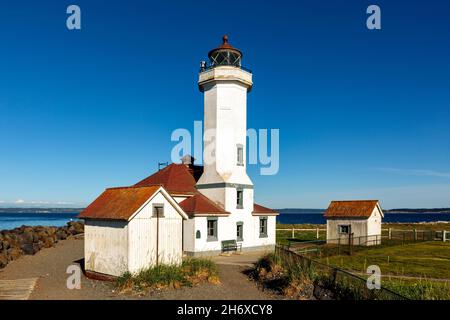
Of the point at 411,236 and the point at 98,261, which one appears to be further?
the point at 411,236

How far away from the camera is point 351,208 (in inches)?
1187

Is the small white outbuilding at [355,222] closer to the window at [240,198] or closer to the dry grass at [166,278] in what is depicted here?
the window at [240,198]

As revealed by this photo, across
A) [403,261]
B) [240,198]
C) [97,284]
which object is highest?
[240,198]

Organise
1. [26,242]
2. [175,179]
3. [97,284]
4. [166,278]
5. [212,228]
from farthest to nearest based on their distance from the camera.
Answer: [26,242] < [175,179] < [212,228] < [97,284] < [166,278]

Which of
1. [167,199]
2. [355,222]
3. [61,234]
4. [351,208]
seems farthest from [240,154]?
[61,234]

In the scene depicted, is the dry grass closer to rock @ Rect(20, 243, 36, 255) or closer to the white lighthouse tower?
the white lighthouse tower

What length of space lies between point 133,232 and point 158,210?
1.62 m

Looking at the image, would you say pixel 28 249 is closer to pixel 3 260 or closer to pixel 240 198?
pixel 3 260

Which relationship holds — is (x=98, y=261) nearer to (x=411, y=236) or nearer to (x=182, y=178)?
(x=182, y=178)

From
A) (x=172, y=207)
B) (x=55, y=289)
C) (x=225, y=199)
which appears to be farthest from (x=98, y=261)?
(x=225, y=199)

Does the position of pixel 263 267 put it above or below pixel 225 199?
below

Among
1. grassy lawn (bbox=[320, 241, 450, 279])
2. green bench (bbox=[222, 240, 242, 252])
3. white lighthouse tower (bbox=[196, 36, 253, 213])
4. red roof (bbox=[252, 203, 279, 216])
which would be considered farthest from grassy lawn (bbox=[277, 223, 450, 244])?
white lighthouse tower (bbox=[196, 36, 253, 213])
